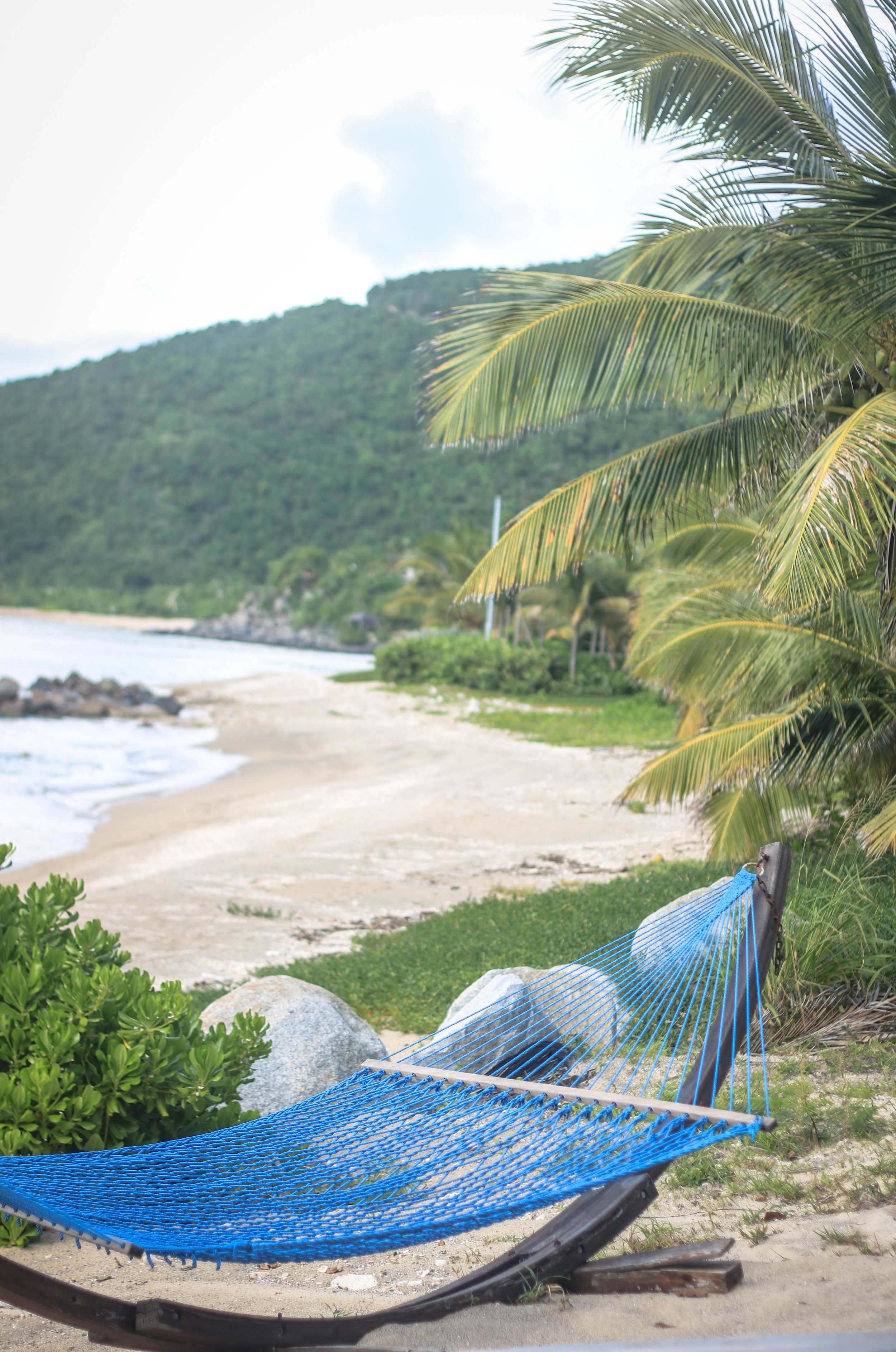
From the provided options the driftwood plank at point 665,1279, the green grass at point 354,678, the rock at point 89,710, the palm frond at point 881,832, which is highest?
the palm frond at point 881,832

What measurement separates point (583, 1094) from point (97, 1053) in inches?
50.8

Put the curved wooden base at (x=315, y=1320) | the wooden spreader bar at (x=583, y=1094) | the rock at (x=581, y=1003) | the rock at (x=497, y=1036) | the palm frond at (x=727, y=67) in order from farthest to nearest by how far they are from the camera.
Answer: the palm frond at (x=727, y=67) < the rock at (x=581, y=1003) < the rock at (x=497, y=1036) < the wooden spreader bar at (x=583, y=1094) < the curved wooden base at (x=315, y=1320)

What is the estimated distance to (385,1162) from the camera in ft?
8.11

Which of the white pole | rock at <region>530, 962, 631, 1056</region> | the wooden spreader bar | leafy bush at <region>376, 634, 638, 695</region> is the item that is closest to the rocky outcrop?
the white pole

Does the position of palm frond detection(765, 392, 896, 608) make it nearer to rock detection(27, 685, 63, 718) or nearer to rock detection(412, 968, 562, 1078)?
rock detection(412, 968, 562, 1078)

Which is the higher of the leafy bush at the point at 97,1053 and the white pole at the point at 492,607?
the white pole at the point at 492,607

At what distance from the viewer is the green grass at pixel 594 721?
641 inches

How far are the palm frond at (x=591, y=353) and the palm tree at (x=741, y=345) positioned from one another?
11mm

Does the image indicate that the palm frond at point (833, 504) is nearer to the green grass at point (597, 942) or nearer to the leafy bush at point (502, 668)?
the green grass at point (597, 942)

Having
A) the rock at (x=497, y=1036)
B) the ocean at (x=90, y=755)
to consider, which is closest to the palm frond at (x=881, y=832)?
the rock at (x=497, y=1036)

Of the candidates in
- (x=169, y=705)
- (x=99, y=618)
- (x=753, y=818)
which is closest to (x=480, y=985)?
(x=753, y=818)

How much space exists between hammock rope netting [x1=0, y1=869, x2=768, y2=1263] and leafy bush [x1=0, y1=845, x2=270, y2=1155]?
32 centimetres

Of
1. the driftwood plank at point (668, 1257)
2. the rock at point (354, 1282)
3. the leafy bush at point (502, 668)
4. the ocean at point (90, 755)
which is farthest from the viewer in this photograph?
the leafy bush at point (502, 668)

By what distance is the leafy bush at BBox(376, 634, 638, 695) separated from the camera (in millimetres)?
24875
